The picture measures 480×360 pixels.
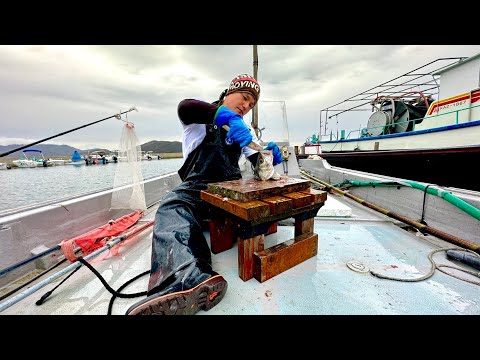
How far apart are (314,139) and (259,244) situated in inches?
626

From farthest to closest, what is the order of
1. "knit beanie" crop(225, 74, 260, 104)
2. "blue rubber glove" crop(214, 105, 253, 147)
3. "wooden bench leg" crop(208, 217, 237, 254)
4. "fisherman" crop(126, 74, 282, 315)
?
"knit beanie" crop(225, 74, 260, 104), "wooden bench leg" crop(208, 217, 237, 254), "blue rubber glove" crop(214, 105, 253, 147), "fisherman" crop(126, 74, 282, 315)

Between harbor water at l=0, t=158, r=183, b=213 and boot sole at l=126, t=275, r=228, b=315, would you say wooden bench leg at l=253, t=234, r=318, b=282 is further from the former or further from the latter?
harbor water at l=0, t=158, r=183, b=213

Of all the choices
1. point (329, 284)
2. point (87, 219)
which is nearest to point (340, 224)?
point (329, 284)

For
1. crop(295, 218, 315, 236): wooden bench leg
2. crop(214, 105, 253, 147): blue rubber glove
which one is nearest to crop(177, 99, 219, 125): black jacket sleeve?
crop(214, 105, 253, 147): blue rubber glove

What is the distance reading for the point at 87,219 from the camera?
2.29 m

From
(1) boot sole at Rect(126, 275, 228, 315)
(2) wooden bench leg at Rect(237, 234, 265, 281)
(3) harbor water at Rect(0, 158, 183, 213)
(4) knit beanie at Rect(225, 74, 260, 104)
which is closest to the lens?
(1) boot sole at Rect(126, 275, 228, 315)

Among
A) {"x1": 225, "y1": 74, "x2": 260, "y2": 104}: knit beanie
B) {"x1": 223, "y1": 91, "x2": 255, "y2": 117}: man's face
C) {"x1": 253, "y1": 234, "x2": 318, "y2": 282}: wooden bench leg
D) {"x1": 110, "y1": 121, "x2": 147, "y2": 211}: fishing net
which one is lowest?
{"x1": 253, "y1": 234, "x2": 318, "y2": 282}: wooden bench leg

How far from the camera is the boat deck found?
4.03 feet

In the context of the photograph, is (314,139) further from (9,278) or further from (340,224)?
(9,278)

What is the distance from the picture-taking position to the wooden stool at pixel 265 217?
1321 millimetres

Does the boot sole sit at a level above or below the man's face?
below

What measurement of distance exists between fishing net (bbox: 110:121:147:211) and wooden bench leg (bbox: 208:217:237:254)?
1.53 meters

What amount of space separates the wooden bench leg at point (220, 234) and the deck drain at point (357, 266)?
1.11 m
